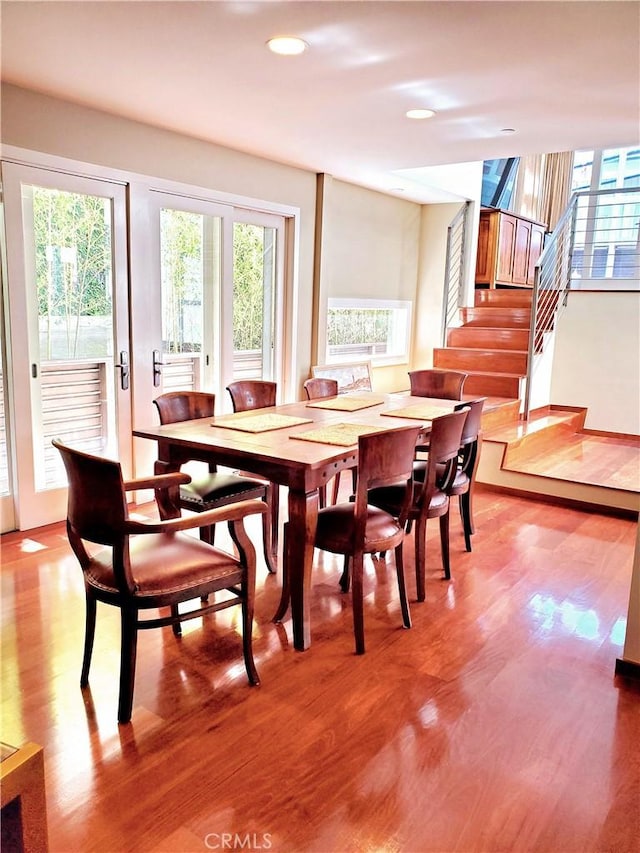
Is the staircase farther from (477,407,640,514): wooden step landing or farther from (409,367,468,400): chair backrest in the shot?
(409,367,468,400): chair backrest

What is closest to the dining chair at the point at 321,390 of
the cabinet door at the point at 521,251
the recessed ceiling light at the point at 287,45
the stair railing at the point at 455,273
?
A: the recessed ceiling light at the point at 287,45

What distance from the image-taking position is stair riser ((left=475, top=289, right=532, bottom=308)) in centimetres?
714

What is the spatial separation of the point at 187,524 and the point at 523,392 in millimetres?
4699

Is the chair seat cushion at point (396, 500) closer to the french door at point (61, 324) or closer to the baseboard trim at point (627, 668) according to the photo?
the baseboard trim at point (627, 668)

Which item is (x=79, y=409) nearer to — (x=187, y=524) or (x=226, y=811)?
(x=187, y=524)

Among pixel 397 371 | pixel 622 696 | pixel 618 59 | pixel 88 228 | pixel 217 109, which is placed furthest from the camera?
pixel 397 371

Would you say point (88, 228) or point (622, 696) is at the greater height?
point (88, 228)

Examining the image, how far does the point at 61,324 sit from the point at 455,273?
15.2 feet

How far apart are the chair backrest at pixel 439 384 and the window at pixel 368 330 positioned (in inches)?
64.3

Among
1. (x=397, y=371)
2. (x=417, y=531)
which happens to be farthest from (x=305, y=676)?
(x=397, y=371)

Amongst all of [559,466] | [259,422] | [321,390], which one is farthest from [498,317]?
[259,422]

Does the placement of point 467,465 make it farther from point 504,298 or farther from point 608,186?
point 608,186

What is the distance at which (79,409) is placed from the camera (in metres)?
4.00

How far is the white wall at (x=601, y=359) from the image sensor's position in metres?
6.31
